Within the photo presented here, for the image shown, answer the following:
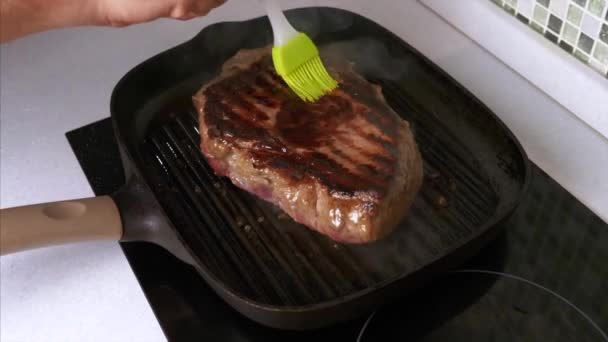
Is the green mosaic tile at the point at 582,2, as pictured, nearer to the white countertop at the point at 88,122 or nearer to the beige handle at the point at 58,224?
the white countertop at the point at 88,122

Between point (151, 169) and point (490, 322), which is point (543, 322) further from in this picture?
point (151, 169)

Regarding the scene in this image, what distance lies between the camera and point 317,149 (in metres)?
1.07

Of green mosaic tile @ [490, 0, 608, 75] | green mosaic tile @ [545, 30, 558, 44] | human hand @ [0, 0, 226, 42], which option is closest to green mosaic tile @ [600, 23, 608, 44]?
green mosaic tile @ [490, 0, 608, 75]

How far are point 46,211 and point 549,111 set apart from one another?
930mm

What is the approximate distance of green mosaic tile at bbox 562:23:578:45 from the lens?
1180 millimetres

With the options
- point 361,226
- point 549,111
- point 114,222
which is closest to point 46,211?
point 114,222

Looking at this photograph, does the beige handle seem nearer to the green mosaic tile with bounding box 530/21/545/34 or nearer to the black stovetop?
the black stovetop

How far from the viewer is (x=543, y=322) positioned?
92cm

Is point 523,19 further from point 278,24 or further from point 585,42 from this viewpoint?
point 278,24

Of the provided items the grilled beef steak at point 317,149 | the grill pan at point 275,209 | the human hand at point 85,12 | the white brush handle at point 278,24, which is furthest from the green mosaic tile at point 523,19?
the human hand at point 85,12

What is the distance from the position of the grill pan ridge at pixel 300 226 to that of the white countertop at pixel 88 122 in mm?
137

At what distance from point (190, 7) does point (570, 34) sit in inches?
27.1

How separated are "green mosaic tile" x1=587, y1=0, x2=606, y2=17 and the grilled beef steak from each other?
375mm

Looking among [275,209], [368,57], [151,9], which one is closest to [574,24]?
[368,57]
